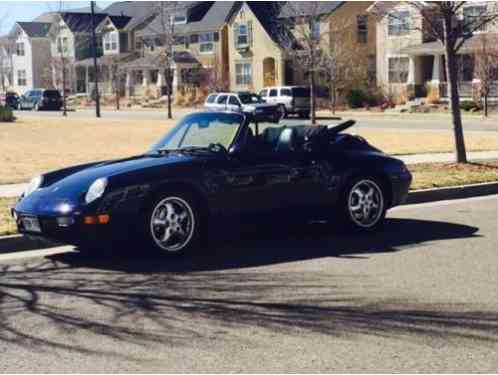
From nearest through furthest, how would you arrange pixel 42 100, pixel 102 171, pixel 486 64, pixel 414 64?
pixel 102 171 < pixel 486 64 < pixel 414 64 < pixel 42 100

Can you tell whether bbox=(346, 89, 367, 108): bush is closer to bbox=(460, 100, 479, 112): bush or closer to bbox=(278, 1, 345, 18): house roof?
bbox=(278, 1, 345, 18): house roof

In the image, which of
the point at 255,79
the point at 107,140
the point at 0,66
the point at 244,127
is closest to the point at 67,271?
the point at 244,127

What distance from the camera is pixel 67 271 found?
27.8ft

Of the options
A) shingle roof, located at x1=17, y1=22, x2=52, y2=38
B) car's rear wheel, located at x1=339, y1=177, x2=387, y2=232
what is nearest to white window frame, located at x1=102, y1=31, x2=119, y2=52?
shingle roof, located at x1=17, y1=22, x2=52, y2=38

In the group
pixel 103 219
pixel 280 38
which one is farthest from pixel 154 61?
pixel 103 219

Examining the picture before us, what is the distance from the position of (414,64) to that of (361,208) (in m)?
46.1

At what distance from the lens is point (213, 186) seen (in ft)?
30.0

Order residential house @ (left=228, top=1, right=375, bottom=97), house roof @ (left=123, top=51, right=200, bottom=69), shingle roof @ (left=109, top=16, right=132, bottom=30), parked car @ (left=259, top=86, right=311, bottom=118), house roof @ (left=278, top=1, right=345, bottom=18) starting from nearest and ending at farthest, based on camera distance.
A: 1. house roof @ (left=278, top=1, right=345, bottom=18)
2. parked car @ (left=259, top=86, right=311, bottom=118)
3. residential house @ (left=228, top=1, right=375, bottom=97)
4. house roof @ (left=123, top=51, right=200, bottom=69)
5. shingle roof @ (left=109, top=16, right=132, bottom=30)

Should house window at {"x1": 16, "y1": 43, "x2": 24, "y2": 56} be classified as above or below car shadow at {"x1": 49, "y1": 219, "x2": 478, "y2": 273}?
above

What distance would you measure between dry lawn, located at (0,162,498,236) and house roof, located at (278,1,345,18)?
27601mm

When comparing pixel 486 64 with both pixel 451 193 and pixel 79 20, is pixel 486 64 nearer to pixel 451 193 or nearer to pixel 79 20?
pixel 451 193

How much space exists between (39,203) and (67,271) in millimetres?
814

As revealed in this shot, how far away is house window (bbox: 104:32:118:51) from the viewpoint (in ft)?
274

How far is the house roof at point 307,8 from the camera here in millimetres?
45175
